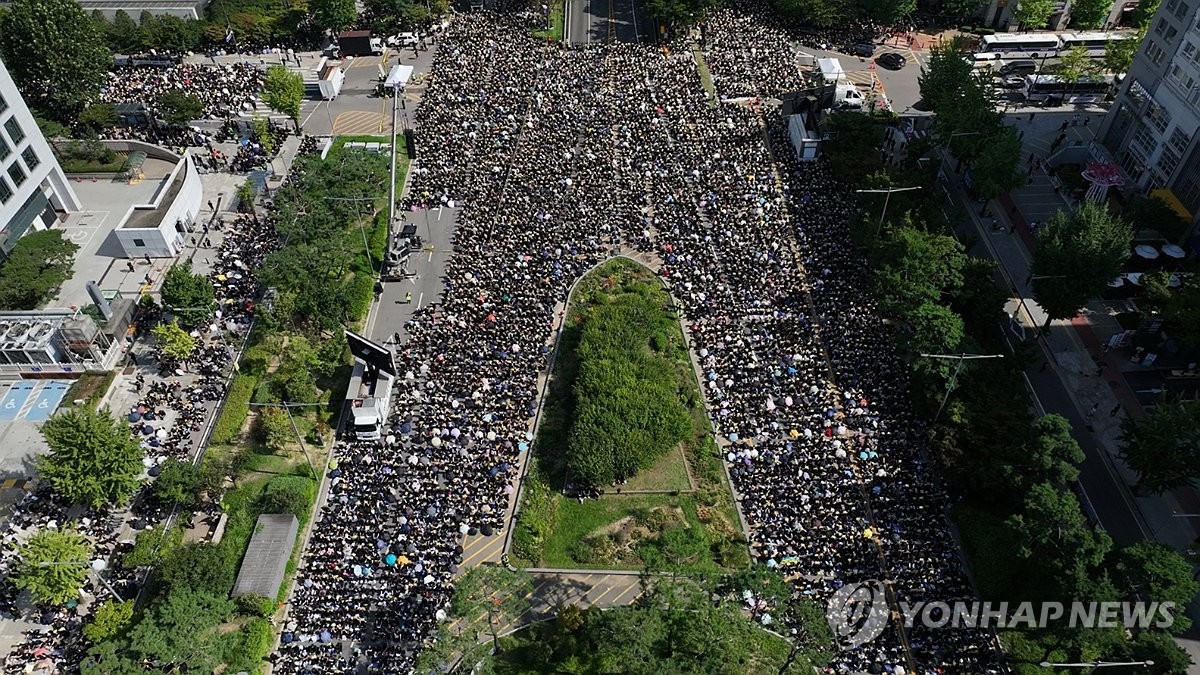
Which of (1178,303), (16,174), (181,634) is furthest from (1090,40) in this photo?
(16,174)

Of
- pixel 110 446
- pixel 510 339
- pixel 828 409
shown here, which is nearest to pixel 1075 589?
pixel 828 409

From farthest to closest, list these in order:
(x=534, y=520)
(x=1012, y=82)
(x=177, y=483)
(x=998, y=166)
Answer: (x=1012, y=82)
(x=998, y=166)
(x=177, y=483)
(x=534, y=520)

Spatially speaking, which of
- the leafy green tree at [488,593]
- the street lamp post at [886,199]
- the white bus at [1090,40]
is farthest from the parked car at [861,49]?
the leafy green tree at [488,593]

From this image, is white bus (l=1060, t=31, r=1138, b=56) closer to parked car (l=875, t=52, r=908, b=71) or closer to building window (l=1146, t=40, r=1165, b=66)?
parked car (l=875, t=52, r=908, b=71)

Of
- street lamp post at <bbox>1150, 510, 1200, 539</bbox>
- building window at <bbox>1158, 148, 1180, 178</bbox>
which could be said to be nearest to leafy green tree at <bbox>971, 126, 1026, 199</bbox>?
building window at <bbox>1158, 148, 1180, 178</bbox>

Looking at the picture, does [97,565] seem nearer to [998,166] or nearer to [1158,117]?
[998,166]

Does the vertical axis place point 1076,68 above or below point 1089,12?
below

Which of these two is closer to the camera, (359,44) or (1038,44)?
(1038,44)
